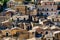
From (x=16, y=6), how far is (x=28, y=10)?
5.79 feet

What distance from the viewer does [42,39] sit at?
24.6 metres

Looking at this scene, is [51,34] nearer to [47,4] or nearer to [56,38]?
[56,38]

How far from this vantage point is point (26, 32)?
2689 cm

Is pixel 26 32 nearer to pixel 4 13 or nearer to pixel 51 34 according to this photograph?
pixel 51 34

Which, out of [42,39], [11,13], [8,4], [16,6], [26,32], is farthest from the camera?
[8,4]

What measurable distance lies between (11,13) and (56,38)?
10239mm

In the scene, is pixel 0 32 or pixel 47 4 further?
pixel 47 4

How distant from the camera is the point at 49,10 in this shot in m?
36.4

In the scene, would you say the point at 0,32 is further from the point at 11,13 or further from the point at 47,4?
the point at 47,4

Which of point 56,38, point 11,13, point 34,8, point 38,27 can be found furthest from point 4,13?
point 56,38

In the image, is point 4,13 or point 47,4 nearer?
point 4,13

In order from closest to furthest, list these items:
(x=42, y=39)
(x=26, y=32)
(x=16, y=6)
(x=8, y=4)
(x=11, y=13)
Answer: (x=42, y=39) < (x=26, y=32) < (x=11, y=13) < (x=16, y=6) < (x=8, y=4)

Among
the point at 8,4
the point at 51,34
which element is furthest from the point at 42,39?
the point at 8,4

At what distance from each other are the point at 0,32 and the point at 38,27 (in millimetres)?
3222
